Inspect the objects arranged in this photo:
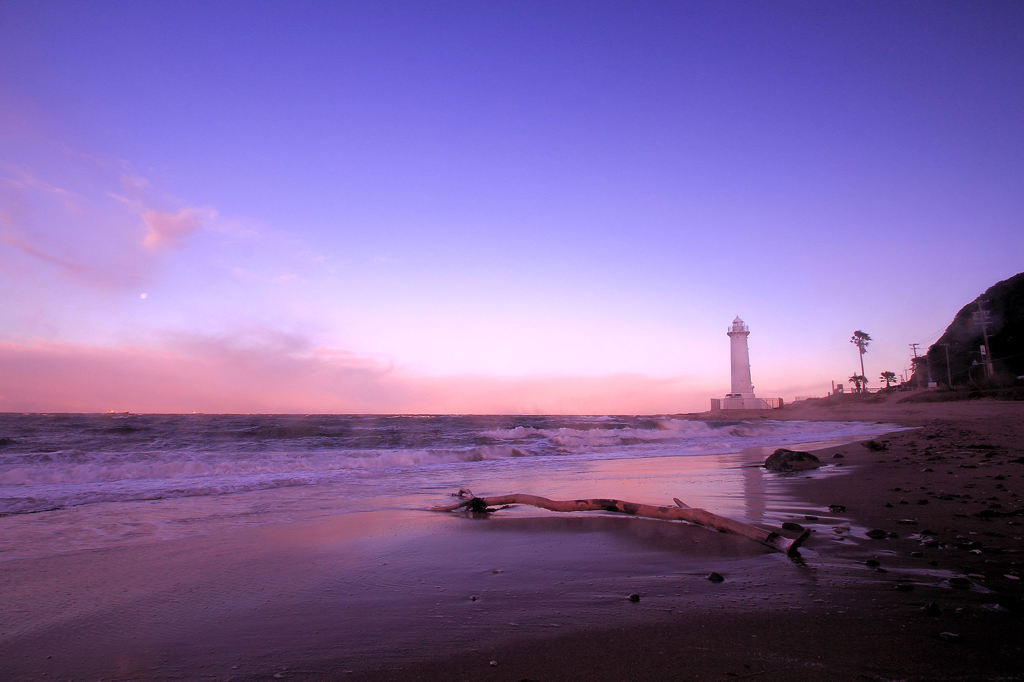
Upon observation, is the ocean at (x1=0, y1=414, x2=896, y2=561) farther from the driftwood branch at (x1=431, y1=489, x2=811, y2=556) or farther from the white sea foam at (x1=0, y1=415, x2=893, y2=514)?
the driftwood branch at (x1=431, y1=489, x2=811, y2=556)

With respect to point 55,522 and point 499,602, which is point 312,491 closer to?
point 55,522

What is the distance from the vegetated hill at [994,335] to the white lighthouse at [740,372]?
657 inches

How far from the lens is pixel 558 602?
118 inches

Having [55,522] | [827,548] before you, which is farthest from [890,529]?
[55,522]

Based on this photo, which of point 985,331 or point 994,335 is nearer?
point 985,331

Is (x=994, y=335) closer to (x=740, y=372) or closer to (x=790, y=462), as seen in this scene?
(x=740, y=372)

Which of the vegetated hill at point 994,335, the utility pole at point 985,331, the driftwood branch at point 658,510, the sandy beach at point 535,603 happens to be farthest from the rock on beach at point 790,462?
the utility pole at point 985,331

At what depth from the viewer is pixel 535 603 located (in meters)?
3.00

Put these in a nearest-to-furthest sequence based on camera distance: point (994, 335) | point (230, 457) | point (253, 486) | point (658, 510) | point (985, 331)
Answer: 1. point (658, 510)
2. point (253, 486)
3. point (230, 457)
4. point (985, 331)
5. point (994, 335)

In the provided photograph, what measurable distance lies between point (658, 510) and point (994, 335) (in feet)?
180

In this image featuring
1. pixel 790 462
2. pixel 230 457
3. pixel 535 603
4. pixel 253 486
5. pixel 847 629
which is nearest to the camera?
pixel 847 629

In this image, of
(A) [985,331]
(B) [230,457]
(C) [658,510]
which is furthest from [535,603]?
(A) [985,331]

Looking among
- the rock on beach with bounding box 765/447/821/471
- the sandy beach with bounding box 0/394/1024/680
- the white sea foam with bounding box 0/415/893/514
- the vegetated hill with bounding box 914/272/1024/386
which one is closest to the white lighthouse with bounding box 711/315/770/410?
the vegetated hill with bounding box 914/272/1024/386

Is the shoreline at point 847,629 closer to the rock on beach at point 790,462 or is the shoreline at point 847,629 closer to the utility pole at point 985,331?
the rock on beach at point 790,462
